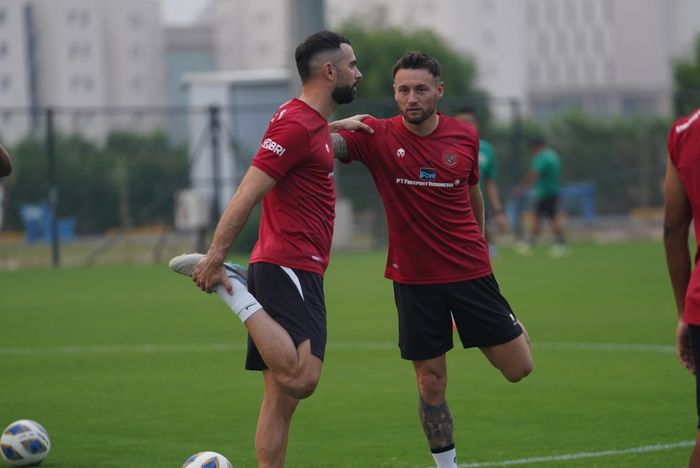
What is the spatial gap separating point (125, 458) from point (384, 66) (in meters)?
53.2

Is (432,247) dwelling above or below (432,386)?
above

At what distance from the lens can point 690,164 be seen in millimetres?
5316

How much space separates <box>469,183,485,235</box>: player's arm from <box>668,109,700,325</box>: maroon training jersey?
2.43 m

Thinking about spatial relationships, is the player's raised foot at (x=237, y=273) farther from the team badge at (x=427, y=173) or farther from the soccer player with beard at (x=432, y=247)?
the team badge at (x=427, y=173)

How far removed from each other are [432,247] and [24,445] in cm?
278

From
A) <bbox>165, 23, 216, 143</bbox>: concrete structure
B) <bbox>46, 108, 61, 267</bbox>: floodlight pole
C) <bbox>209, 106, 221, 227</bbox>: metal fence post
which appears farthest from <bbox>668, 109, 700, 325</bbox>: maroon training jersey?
<bbox>165, 23, 216, 143</bbox>: concrete structure

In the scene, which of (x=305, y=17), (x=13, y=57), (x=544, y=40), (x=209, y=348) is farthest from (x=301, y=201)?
(x=544, y=40)

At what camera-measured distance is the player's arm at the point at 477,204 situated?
305 inches

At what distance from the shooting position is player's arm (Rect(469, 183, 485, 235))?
7.76 meters

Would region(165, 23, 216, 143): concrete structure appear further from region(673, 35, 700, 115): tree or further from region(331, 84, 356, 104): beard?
region(331, 84, 356, 104): beard

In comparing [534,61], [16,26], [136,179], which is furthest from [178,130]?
[136,179]

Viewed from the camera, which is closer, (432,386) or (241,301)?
(241,301)

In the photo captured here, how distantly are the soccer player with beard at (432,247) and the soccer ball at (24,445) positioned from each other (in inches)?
92.2

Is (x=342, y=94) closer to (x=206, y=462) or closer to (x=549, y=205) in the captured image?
(x=206, y=462)
